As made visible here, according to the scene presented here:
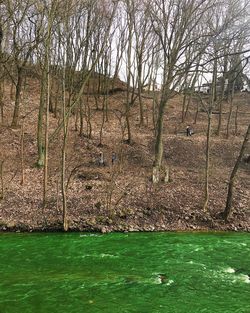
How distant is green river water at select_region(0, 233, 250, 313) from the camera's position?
9320 millimetres

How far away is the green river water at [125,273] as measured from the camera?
30.6ft

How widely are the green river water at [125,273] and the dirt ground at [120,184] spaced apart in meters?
1.17

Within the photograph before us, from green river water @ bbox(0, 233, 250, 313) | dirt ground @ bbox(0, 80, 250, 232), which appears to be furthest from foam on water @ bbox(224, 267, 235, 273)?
dirt ground @ bbox(0, 80, 250, 232)

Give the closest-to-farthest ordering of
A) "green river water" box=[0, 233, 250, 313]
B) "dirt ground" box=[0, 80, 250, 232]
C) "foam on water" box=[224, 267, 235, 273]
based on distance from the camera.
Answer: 1. "green river water" box=[0, 233, 250, 313]
2. "foam on water" box=[224, 267, 235, 273]
3. "dirt ground" box=[0, 80, 250, 232]

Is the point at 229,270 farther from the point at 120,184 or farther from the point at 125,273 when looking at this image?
the point at 120,184

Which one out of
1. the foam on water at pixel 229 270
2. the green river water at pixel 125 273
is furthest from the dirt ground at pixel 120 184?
the foam on water at pixel 229 270

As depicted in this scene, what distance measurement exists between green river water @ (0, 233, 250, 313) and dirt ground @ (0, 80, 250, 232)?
1.17m

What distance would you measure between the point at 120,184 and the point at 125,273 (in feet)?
32.1

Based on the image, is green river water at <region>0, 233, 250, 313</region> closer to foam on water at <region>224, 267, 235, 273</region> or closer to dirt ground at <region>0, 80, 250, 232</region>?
foam on water at <region>224, 267, 235, 273</region>

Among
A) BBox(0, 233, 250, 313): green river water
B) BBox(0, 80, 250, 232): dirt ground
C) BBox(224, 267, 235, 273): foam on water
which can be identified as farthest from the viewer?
BBox(0, 80, 250, 232): dirt ground

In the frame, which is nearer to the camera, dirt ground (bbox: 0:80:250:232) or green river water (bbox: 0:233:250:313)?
green river water (bbox: 0:233:250:313)

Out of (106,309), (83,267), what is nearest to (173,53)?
(83,267)

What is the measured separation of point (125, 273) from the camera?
11.8 meters

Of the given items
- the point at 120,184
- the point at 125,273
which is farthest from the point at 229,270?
the point at 120,184
